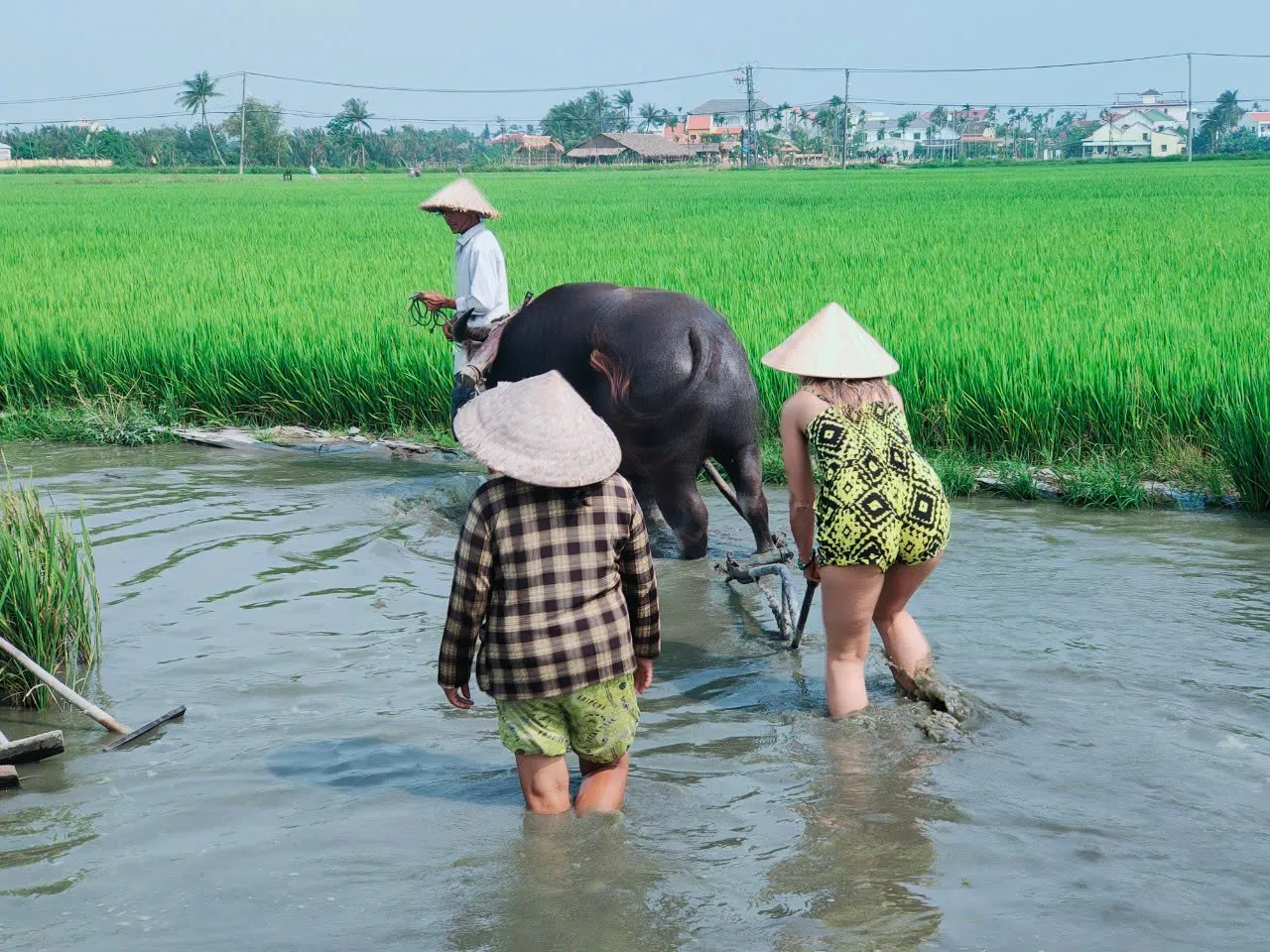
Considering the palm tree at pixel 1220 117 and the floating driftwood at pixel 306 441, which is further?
the palm tree at pixel 1220 117

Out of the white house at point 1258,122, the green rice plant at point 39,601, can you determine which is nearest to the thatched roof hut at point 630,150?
the green rice plant at point 39,601

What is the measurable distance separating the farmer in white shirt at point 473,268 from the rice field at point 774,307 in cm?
192

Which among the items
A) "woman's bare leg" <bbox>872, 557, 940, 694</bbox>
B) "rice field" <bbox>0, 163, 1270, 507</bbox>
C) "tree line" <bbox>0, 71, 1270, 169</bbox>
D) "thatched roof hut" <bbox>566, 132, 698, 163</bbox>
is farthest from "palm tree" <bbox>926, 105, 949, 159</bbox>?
"woman's bare leg" <bbox>872, 557, 940, 694</bbox>

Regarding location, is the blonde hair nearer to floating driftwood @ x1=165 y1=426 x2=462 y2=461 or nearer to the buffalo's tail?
the buffalo's tail

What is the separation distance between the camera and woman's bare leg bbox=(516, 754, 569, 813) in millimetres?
3092

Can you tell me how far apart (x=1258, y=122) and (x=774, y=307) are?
16265 cm

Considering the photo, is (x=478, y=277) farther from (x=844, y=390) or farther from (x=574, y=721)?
(x=574, y=721)

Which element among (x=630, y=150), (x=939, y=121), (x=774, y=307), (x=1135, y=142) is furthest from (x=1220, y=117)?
(x=774, y=307)

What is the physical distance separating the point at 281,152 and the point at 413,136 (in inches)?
941

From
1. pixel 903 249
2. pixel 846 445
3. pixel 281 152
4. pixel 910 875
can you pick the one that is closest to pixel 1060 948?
pixel 910 875

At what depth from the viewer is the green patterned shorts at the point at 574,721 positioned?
298cm

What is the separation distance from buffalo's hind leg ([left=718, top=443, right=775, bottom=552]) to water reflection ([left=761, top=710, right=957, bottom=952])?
161 centimetres

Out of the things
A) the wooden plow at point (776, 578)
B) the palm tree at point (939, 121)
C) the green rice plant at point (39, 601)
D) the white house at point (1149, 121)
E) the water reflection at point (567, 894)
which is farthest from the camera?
the palm tree at point (939, 121)

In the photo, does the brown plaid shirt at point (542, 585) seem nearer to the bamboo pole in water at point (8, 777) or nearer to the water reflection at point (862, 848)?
the water reflection at point (862, 848)
